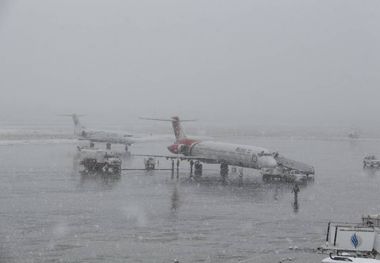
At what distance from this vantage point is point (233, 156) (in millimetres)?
67625

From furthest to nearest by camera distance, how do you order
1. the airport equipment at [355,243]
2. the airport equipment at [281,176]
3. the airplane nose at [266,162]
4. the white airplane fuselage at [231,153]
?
the white airplane fuselage at [231,153] < the airport equipment at [281,176] < the airplane nose at [266,162] < the airport equipment at [355,243]

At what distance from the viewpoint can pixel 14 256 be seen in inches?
1121

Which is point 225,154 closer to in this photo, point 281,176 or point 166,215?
point 281,176

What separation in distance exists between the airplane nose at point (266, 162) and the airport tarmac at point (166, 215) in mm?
2297

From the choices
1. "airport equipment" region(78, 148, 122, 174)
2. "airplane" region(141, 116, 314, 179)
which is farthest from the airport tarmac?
"airplane" region(141, 116, 314, 179)

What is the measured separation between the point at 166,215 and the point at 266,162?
25.7m

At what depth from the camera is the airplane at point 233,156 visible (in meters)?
65.2

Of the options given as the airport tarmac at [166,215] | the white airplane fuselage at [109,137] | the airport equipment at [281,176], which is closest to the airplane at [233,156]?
the airport equipment at [281,176]

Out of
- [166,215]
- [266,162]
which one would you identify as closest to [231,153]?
[266,162]

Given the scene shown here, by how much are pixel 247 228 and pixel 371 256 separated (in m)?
13.3

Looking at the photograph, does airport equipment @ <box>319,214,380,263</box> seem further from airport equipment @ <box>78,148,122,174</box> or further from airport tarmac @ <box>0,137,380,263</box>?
airport equipment @ <box>78,148,122,174</box>

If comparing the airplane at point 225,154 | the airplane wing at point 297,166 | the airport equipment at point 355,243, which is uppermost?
the airplane at point 225,154

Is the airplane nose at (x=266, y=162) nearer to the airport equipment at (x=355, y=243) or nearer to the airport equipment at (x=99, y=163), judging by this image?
the airport equipment at (x=99, y=163)

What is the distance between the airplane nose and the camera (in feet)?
210
